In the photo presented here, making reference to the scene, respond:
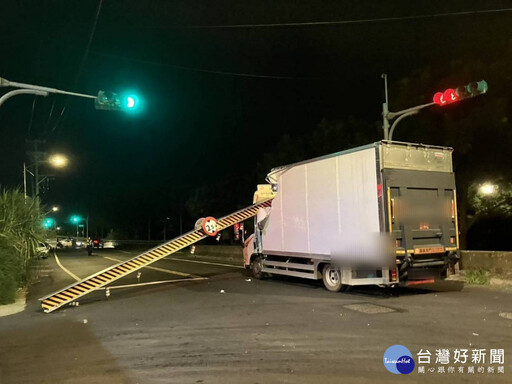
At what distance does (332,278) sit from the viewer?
12.1m

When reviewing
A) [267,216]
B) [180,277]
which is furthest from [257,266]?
[180,277]

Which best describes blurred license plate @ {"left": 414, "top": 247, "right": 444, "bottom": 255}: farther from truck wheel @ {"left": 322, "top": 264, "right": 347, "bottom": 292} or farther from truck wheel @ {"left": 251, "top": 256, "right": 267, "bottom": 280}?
truck wheel @ {"left": 251, "top": 256, "right": 267, "bottom": 280}

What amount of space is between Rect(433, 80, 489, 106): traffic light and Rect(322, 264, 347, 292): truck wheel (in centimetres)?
587

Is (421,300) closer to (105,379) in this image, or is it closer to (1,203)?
(105,379)

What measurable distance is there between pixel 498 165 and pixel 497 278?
510cm

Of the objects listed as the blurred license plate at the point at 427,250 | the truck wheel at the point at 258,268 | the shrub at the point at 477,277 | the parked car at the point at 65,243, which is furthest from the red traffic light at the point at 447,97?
the parked car at the point at 65,243

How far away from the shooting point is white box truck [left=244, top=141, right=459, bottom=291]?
1048 cm

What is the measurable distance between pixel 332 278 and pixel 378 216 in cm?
256

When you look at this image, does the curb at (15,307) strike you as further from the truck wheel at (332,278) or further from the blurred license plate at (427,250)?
the blurred license plate at (427,250)

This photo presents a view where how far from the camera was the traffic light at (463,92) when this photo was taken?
1190 cm

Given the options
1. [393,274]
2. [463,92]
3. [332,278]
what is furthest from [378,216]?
[463,92]

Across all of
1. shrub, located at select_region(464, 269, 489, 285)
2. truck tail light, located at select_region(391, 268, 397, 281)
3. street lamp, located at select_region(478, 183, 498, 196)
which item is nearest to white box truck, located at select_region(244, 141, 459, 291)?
truck tail light, located at select_region(391, 268, 397, 281)

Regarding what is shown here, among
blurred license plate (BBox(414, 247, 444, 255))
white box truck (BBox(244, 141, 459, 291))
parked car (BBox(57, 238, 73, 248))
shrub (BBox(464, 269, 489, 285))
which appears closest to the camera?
white box truck (BBox(244, 141, 459, 291))

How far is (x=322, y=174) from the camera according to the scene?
482 inches
